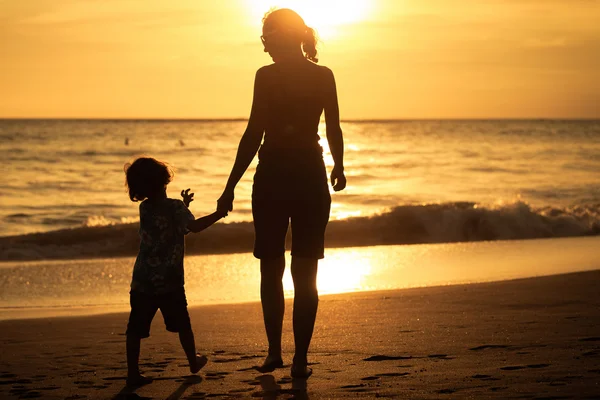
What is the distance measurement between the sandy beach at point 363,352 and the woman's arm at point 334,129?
3.46 feet

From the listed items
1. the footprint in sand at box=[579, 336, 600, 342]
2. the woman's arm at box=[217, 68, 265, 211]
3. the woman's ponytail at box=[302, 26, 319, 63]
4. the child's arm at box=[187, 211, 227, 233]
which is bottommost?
the footprint in sand at box=[579, 336, 600, 342]

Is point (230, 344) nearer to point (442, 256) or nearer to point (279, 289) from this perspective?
point (279, 289)

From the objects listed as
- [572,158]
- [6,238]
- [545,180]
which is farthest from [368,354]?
[572,158]

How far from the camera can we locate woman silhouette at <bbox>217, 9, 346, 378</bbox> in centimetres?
495

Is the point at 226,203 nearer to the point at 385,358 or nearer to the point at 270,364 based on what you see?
the point at 270,364

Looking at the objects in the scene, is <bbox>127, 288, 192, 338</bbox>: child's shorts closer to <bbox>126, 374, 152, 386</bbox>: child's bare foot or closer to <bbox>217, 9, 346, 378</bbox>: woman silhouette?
<bbox>126, 374, 152, 386</bbox>: child's bare foot

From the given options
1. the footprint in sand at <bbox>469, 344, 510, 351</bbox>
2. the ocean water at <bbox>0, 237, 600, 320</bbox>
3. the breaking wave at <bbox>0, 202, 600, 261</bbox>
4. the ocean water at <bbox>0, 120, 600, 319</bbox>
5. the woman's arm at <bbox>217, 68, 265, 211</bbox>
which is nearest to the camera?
the woman's arm at <bbox>217, 68, 265, 211</bbox>

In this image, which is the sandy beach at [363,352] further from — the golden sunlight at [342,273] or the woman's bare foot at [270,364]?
the golden sunlight at [342,273]

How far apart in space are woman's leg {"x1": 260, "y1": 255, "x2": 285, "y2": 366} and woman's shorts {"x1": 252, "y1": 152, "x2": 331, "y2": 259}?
82mm

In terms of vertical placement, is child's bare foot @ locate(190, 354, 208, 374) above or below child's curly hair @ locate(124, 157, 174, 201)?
below

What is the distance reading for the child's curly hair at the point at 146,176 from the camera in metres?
5.06

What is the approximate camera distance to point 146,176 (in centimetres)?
506

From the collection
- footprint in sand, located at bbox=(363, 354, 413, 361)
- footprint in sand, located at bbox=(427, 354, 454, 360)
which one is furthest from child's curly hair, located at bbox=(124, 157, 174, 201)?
footprint in sand, located at bbox=(427, 354, 454, 360)

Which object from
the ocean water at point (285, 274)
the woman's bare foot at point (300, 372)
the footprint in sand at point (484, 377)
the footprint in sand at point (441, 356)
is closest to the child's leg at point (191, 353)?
the woman's bare foot at point (300, 372)
